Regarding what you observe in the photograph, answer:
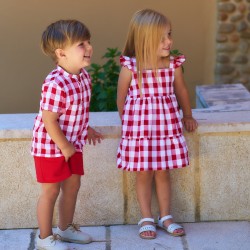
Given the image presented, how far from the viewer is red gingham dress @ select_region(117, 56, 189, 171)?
3652 mm

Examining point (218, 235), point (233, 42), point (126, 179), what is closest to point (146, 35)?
point (126, 179)

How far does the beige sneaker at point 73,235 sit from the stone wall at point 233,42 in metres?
2.89

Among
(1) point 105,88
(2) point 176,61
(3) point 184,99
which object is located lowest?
(1) point 105,88

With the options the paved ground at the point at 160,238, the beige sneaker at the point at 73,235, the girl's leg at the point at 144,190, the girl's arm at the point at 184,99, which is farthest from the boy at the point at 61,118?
the girl's arm at the point at 184,99

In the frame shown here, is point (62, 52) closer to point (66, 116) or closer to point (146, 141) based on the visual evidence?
point (66, 116)

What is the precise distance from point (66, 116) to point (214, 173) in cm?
93

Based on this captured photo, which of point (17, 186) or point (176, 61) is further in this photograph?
point (17, 186)

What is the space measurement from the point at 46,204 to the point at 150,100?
2.36 feet

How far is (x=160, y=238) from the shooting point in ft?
12.4

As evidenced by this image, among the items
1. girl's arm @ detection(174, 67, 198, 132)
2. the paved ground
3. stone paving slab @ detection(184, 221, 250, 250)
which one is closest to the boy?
the paved ground

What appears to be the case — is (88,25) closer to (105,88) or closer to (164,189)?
(105,88)

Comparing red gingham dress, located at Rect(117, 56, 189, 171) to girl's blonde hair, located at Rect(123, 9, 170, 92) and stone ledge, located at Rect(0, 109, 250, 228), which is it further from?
stone ledge, located at Rect(0, 109, 250, 228)

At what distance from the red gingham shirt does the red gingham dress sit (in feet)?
0.85

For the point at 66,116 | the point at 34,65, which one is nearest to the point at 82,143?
the point at 66,116
